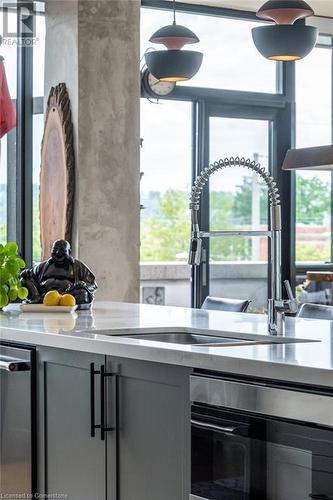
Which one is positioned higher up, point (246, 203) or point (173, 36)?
point (173, 36)

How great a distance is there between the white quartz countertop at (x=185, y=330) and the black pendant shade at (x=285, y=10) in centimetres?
141

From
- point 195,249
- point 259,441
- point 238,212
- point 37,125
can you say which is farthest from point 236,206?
point 259,441

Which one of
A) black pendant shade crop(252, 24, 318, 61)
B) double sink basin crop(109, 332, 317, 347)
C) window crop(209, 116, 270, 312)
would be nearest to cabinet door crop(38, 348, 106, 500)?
double sink basin crop(109, 332, 317, 347)

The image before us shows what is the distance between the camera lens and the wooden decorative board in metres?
6.04

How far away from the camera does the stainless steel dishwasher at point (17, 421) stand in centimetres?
336

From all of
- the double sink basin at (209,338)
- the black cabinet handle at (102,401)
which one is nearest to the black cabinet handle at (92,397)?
the black cabinet handle at (102,401)

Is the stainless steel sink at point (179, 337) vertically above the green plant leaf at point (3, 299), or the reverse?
the green plant leaf at point (3, 299)

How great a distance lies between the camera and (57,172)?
614 centimetres

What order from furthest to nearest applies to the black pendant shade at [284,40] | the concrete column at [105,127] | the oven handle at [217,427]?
the concrete column at [105,127]
the black pendant shade at [284,40]
the oven handle at [217,427]

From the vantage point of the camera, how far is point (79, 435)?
310 cm

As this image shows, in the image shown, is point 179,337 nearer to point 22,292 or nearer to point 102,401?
point 102,401

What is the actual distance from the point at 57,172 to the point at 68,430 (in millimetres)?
3172

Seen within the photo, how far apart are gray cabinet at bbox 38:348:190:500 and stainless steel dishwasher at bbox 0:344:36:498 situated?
0.14 ft

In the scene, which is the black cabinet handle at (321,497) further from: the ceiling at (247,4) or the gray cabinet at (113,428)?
the ceiling at (247,4)
